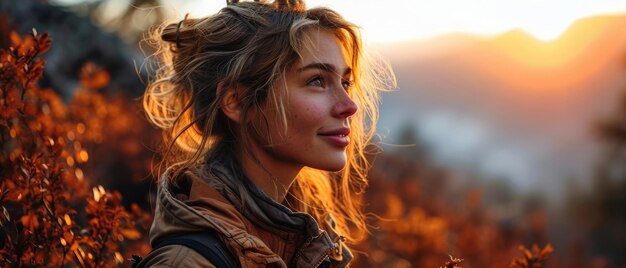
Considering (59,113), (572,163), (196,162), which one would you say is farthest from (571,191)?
(196,162)

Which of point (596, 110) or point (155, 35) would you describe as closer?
point (155, 35)

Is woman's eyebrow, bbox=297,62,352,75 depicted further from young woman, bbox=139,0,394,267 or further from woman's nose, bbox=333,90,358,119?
woman's nose, bbox=333,90,358,119

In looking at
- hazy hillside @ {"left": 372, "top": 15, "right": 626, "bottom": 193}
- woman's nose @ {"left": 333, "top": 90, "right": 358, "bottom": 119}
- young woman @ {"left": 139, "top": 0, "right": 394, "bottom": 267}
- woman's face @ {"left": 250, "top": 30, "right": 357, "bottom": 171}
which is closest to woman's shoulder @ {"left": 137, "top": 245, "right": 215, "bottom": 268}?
young woman @ {"left": 139, "top": 0, "right": 394, "bottom": 267}

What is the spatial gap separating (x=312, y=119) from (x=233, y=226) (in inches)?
22.1

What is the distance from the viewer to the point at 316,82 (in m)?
2.65

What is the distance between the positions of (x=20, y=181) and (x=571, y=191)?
19.5 m

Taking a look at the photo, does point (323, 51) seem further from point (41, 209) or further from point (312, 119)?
point (41, 209)

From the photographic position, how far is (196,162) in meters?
2.67

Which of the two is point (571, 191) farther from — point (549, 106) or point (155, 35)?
point (155, 35)

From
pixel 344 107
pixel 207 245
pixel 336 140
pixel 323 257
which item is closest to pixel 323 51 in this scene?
pixel 344 107

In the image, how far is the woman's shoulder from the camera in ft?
6.47

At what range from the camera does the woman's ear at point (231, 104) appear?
2.67m

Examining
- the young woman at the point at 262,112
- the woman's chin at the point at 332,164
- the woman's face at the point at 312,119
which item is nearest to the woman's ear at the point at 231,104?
the young woman at the point at 262,112

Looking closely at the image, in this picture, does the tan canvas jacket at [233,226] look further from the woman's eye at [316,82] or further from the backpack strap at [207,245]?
the woman's eye at [316,82]
